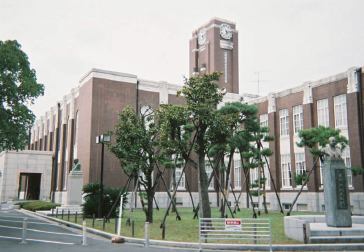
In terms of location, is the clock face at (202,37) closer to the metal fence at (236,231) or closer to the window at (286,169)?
the window at (286,169)

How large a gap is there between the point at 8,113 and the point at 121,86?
17840 mm

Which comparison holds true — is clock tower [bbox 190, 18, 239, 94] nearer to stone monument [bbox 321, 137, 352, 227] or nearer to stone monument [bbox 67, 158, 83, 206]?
stone monument [bbox 67, 158, 83, 206]

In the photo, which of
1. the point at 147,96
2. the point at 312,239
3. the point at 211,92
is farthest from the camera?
the point at 147,96

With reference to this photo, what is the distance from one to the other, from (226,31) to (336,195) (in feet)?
160

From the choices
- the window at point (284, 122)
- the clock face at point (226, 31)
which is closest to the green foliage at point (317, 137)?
the window at point (284, 122)

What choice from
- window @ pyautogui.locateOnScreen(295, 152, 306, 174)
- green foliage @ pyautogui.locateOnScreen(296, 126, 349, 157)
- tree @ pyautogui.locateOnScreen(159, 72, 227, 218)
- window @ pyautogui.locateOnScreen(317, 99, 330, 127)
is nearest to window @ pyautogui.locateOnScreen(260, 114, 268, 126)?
window @ pyautogui.locateOnScreen(295, 152, 306, 174)

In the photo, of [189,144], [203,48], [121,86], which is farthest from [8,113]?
[203,48]

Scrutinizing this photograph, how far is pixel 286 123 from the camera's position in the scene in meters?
37.0

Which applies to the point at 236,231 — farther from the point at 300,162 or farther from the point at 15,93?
the point at 300,162

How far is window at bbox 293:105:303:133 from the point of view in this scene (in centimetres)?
3523

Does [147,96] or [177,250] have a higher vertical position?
[147,96]

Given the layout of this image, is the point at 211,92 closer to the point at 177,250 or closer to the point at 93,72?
the point at 177,250

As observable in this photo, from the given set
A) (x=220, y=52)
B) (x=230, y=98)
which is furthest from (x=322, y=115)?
(x=220, y=52)

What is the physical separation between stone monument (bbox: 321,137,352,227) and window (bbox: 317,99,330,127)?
18.6 m
